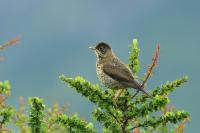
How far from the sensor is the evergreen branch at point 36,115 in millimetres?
6332

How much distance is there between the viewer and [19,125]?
1159 cm

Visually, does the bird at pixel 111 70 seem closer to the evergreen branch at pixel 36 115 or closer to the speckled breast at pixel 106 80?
the speckled breast at pixel 106 80

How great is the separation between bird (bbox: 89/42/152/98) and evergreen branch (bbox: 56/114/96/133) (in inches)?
57.5

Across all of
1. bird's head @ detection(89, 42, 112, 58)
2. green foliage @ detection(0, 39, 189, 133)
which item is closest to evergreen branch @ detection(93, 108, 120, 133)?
green foliage @ detection(0, 39, 189, 133)

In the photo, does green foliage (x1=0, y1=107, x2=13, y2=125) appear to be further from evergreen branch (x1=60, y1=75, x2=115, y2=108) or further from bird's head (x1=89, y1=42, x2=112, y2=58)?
bird's head (x1=89, y1=42, x2=112, y2=58)

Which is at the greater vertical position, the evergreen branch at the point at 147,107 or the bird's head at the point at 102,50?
the bird's head at the point at 102,50

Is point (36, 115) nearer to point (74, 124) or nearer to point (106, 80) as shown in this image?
point (74, 124)

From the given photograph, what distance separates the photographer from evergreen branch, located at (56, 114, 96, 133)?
7.57 metres

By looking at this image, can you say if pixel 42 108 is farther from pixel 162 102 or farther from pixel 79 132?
pixel 162 102

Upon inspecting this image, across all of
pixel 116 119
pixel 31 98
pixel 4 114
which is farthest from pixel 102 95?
pixel 31 98

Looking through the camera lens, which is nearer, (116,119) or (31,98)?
(31,98)

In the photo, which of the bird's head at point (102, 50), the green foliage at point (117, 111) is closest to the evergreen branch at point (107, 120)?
the green foliage at point (117, 111)

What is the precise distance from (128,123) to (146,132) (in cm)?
86

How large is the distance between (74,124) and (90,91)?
0.58m
